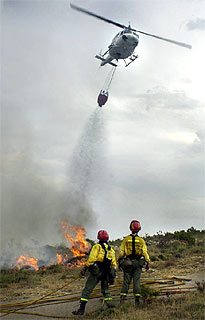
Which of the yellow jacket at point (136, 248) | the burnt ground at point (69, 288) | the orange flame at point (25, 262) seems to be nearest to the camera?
the yellow jacket at point (136, 248)

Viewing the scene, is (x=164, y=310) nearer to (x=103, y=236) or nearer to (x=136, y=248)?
(x=136, y=248)

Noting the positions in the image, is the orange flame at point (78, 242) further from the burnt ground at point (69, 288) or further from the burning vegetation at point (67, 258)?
the burnt ground at point (69, 288)

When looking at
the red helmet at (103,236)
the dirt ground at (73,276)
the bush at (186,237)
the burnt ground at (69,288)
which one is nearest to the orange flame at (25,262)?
the dirt ground at (73,276)

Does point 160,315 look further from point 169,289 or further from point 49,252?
point 49,252

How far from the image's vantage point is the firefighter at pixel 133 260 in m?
8.54

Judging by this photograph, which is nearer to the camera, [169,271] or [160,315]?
[160,315]

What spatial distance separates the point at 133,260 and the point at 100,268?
93 centimetres

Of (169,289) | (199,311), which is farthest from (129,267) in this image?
(169,289)

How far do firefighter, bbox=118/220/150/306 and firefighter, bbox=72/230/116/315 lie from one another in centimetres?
37

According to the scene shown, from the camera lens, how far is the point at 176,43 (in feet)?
78.4

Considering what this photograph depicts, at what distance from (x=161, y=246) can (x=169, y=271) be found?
832 centimetres

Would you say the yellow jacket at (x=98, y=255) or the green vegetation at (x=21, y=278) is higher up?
the yellow jacket at (x=98, y=255)

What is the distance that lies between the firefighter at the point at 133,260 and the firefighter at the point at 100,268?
37cm

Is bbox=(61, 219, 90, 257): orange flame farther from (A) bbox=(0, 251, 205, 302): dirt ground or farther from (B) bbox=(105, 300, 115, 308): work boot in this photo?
(B) bbox=(105, 300, 115, 308): work boot
